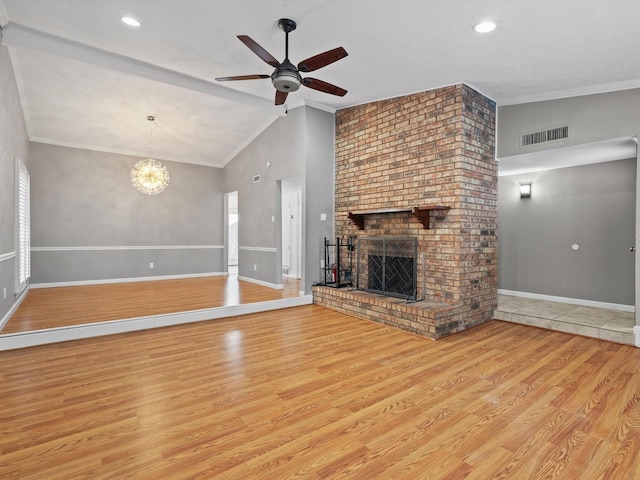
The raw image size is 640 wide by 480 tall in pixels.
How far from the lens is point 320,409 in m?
2.36

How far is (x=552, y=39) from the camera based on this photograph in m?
3.20

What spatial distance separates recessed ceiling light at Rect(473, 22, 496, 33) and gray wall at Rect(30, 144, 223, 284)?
6.92m

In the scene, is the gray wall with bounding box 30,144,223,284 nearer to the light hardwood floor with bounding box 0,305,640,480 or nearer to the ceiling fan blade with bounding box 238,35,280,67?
the light hardwood floor with bounding box 0,305,640,480

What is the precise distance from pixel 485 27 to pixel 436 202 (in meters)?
2.03

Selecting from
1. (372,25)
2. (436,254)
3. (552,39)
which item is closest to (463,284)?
(436,254)

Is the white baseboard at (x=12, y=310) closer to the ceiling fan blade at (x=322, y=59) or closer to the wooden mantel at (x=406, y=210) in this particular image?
the ceiling fan blade at (x=322, y=59)

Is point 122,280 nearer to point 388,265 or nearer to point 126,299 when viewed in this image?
point 126,299

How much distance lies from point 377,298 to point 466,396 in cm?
222

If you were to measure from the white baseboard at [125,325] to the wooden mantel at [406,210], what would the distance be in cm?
168

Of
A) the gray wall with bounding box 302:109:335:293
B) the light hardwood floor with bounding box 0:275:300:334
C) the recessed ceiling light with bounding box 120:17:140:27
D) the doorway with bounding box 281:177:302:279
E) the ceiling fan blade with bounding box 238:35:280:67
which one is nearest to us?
the ceiling fan blade with bounding box 238:35:280:67

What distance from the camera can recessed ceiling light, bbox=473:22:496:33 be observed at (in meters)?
3.07

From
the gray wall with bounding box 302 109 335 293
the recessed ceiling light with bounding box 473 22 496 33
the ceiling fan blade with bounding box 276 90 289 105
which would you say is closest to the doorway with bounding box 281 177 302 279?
the gray wall with bounding box 302 109 335 293

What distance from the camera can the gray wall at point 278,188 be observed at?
5777mm

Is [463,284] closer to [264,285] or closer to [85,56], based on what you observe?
[264,285]
